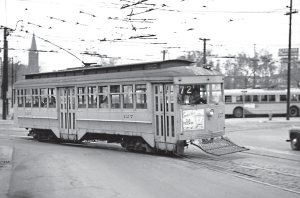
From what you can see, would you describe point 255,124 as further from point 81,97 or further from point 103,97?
point 103,97

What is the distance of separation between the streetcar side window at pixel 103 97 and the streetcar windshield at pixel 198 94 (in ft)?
11.3

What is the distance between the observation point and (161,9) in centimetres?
1800

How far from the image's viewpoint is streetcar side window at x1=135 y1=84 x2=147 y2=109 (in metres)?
13.5

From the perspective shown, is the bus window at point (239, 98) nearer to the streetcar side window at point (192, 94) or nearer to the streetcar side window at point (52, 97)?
the streetcar side window at point (52, 97)

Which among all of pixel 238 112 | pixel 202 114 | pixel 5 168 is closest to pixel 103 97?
pixel 202 114

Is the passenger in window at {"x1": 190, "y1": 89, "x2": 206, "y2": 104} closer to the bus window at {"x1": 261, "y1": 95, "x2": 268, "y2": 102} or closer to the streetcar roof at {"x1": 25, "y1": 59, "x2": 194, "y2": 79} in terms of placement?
the streetcar roof at {"x1": 25, "y1": 59, "x2": 194, "y2": 79}

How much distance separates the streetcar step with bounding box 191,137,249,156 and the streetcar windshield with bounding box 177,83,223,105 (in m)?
1.25

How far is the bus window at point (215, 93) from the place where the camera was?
13.4 meters

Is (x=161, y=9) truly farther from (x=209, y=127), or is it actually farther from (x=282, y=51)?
(x=282, y=51)

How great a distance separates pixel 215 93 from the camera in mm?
13453

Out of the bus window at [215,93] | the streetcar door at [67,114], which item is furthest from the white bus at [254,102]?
the bus window at [215,93]

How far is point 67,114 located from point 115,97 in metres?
3.41

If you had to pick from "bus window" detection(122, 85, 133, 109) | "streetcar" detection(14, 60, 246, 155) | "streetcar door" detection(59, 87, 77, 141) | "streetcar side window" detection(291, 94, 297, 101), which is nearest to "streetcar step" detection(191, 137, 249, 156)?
"streetcar" detection(14, 60, 246, 155)

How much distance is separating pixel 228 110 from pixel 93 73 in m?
22.3
